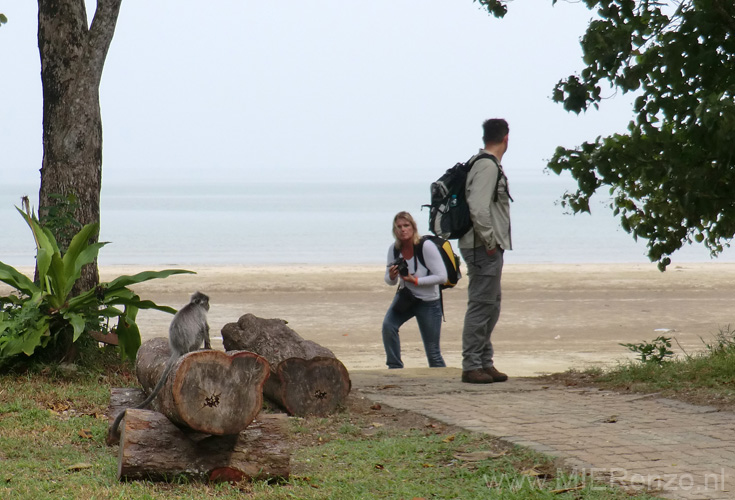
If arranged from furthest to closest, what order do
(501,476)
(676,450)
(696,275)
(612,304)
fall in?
1. (696,275)
2. (612,304)
3. (676,450)
4. (501,476)

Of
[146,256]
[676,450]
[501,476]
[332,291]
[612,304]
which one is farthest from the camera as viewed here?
[146,256]

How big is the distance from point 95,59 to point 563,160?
4.69 m

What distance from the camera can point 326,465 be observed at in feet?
18.1

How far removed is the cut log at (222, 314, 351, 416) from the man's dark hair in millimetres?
2442

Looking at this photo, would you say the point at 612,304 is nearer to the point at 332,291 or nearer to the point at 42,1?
the point at 332,291

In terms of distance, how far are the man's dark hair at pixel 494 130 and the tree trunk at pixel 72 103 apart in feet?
12.7

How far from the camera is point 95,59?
8648mm

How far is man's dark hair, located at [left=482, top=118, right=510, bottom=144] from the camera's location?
25.7ft

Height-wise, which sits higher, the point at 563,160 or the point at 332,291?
the point at 563,160

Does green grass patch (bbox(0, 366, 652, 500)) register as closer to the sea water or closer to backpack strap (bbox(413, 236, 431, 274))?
backpack strap (bbox(413, 236, 431, 274))

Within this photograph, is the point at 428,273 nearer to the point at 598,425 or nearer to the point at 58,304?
the point at 598,425

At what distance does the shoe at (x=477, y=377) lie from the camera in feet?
26.2

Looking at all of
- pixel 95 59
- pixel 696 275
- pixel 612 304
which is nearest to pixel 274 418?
pixel 95 59

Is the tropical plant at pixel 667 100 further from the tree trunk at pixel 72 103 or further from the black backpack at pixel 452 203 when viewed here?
the tree trunk at pixel 72 103
